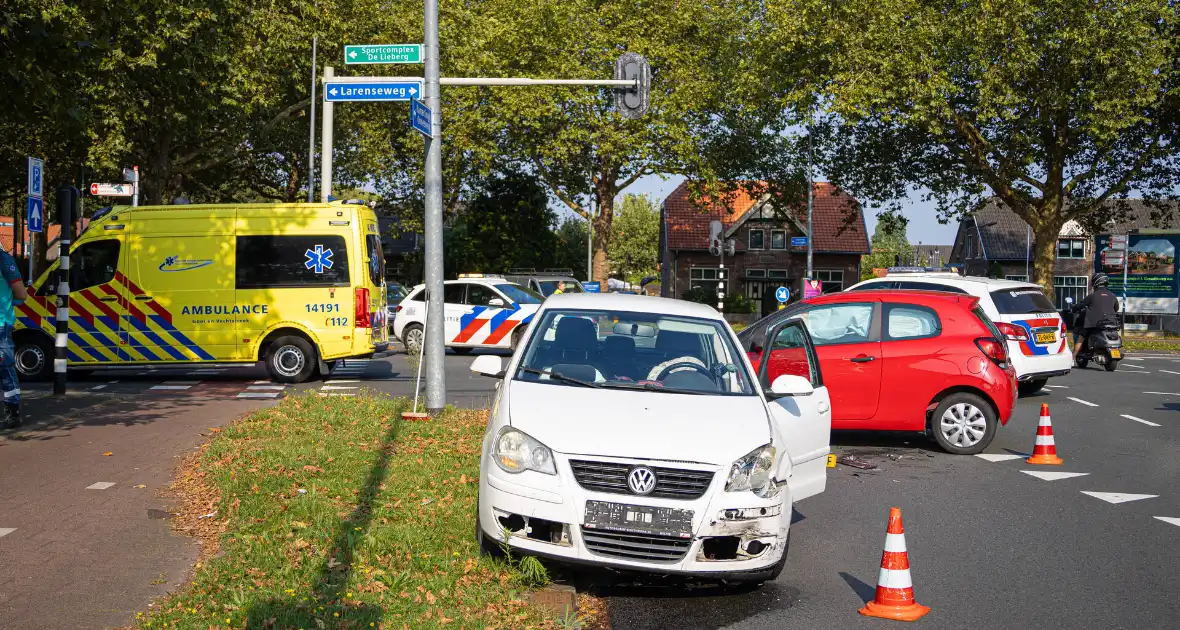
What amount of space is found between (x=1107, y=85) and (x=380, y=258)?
22.1 metres

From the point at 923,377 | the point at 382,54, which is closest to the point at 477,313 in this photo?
the point at 382,54

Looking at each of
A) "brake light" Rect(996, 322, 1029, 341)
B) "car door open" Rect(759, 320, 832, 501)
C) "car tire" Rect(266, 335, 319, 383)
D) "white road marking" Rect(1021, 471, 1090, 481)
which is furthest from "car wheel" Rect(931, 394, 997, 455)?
"car tire" Rect(266, 335, 319, 383)

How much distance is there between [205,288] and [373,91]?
202 inches

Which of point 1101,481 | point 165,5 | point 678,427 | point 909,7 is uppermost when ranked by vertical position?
point 909,7

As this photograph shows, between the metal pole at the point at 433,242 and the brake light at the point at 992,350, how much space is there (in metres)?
5.38

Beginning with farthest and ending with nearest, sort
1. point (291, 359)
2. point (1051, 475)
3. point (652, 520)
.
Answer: point (291, 359), point (1051, 475), point (652, 520)

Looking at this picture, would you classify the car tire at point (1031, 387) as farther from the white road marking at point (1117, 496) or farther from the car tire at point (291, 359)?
the car tire at point (291, 359)

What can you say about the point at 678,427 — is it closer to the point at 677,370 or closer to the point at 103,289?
the point at 677,370

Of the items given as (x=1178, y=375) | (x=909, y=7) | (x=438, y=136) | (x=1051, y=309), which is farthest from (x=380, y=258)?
(x=909, y=7)

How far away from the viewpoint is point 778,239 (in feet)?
222

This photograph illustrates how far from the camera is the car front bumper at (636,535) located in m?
5.68

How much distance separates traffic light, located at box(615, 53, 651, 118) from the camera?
56.3 feet

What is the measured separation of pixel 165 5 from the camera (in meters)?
12.7

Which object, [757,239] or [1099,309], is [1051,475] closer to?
[1099,309]
